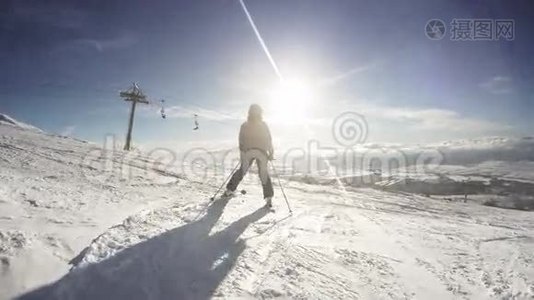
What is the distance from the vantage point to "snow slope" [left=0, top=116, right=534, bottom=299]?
3.99m

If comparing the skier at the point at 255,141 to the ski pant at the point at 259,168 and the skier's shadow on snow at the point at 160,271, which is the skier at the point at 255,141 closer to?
the ski pant at the point at 259,168

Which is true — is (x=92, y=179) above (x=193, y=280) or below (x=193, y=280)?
above

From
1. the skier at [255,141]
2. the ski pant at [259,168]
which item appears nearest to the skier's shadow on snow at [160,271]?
the ski pant at [259,168]

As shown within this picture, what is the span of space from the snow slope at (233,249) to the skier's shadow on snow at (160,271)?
0.01 meters

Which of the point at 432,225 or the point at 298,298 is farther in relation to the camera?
the point at 432,225

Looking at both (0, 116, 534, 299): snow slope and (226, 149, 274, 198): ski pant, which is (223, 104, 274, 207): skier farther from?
(0, 116, 534, 299): snow slope

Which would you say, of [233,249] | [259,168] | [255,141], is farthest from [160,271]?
[255,141]

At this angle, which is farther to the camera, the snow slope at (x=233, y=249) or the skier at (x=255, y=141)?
the skier at (x=255, y=141)

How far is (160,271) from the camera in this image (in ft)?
13.7

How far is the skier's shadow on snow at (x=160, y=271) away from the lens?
3738mm

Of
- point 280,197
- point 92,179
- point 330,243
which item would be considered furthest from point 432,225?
point 92,179

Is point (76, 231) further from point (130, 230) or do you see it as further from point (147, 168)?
point (147, 168)

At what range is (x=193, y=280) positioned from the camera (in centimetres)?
404

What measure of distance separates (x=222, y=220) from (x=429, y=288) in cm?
349
